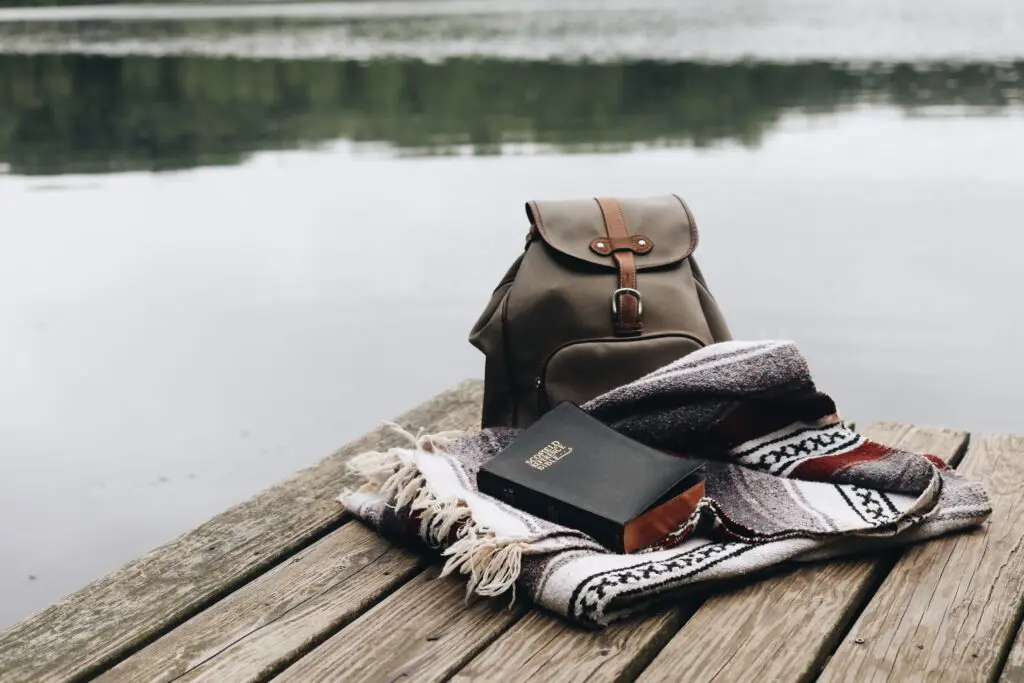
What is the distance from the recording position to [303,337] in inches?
189

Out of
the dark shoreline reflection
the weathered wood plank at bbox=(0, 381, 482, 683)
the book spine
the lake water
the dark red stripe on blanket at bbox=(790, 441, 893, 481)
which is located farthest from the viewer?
the dark shoreline reflection

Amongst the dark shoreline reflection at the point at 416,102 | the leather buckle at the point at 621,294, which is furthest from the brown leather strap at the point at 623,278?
the dark shoreline reflection at the point at 416,102

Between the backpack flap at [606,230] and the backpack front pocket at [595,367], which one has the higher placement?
the backpack flap at [606,230]

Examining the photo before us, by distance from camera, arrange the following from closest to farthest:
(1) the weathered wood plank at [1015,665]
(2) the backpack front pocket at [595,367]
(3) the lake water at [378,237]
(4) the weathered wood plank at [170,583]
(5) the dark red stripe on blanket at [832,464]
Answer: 1. (1) the weathered wood plank at [1015,665]
2. (4) the weathered wood plank at [170,583]
3. (5) the dark red stripe on blanket at [832,464]
4. (2) the backpack front pocket at [595,367]
5. (3) the lake water at [378,237]

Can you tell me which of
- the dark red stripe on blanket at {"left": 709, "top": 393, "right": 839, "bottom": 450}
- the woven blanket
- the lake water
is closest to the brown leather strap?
the woven blanket

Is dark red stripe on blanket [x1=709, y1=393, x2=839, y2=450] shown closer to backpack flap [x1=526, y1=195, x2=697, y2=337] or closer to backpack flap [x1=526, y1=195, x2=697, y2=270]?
backpack flap [x1=526, y1=195, x2=697, y2=337]

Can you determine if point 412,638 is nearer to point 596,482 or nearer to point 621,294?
point 596,482

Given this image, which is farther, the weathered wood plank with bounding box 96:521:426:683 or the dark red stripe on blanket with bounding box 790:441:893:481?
the dark red stripe on blanket with bounding box 790:441:893:481

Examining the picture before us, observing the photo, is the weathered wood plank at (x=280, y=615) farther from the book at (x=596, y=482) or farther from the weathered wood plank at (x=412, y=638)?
the book at (x=596, y=482)

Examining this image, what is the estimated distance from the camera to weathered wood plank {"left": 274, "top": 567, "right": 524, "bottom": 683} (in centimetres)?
170

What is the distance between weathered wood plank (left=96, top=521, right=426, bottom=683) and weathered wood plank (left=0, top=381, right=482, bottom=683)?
0.13 feet

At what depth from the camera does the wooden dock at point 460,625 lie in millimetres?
1695

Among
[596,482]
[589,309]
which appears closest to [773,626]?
[596,482]

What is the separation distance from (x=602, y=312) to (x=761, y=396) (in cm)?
40
